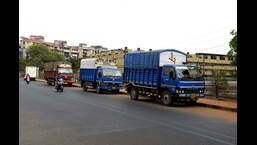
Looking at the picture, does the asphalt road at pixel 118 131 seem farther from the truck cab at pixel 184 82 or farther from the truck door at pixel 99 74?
the truck door at pixel 99 74

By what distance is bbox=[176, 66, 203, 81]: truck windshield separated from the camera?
45.0 ft

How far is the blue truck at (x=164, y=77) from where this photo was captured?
13.7 meters

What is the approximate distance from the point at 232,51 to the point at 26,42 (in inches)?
4250

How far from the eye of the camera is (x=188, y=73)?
14.0m

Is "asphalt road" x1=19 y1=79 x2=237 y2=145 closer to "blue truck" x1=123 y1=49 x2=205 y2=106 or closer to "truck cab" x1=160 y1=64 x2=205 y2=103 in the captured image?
"truck cab" x1=160 y1=64 x2=205 y2=103

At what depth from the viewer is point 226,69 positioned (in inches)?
658

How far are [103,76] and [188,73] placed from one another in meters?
9.96

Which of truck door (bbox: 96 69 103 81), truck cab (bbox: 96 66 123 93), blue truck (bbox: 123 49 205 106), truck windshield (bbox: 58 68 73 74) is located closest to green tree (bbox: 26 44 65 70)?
truck windshield (bbox: 58 68 73 74)

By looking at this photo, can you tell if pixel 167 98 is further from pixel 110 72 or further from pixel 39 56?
pixel 39 56

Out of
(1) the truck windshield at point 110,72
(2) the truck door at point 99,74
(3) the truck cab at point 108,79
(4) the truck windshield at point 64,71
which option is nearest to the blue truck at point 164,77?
(3) the truck cab at point 108,79

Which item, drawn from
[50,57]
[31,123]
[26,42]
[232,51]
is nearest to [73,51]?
[26,42]

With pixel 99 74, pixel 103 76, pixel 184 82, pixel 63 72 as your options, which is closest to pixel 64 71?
pixel 63 72

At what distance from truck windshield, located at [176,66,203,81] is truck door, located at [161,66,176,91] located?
34cm
